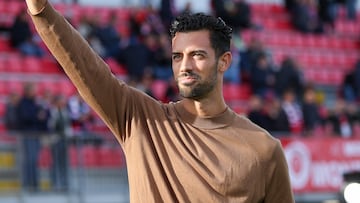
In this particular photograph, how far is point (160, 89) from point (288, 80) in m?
3.08

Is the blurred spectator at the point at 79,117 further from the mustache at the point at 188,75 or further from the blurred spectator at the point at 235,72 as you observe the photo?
the mustache at the point at 188,75

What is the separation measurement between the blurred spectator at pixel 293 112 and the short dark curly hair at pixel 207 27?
1251 cm

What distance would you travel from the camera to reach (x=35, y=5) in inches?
153

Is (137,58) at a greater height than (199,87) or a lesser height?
lesser

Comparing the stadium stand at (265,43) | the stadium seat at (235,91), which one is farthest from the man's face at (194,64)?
the stadium seat at (235,91)

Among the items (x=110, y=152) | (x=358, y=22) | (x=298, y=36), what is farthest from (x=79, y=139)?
(x=358, y=22)

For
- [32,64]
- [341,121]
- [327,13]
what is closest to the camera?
[32,64]

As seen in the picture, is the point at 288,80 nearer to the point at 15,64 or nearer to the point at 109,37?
the point at 109,37

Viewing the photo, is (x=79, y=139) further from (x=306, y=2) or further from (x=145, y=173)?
(x=306, y=2)

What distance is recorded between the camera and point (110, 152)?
13227mm

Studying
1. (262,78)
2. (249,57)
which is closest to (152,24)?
(249,57)

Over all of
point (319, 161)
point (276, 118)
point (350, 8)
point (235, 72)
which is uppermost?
point (350, 8)

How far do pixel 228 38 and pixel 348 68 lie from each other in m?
18.5

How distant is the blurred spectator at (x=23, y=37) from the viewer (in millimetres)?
16250
